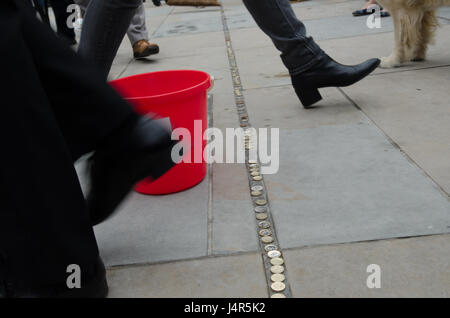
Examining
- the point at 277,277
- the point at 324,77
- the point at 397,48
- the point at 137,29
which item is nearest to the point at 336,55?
the point at 397,48

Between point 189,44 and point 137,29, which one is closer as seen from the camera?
point 137,29

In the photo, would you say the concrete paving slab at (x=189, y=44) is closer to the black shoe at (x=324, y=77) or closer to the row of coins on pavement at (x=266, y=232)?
the black shoe at (x=324, y=77)

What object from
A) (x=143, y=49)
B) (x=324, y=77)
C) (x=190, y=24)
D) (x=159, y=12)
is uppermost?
(x=324, y=77)

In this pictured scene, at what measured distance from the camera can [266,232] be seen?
1.61 metres

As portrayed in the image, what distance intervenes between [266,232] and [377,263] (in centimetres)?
38

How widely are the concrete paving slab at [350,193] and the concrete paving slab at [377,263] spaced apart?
2.2 inches

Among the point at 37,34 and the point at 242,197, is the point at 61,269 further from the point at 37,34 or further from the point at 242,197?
the point at 242,197

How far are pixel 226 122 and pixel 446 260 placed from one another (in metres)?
1.60

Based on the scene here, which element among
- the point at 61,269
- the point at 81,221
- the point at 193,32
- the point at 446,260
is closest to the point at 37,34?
the point at 81,221

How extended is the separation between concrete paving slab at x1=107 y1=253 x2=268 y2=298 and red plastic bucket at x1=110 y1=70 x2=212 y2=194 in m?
0.38

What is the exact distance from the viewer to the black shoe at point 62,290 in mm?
1225

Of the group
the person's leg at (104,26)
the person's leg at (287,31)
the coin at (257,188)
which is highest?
the person's leg at (104,26)

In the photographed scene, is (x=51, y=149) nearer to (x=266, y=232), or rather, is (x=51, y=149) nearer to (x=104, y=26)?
(x=266, y=232)

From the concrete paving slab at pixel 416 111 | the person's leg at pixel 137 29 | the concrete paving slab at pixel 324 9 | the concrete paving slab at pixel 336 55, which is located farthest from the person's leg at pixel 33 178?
the concrete paving slab at pixel 324 9
